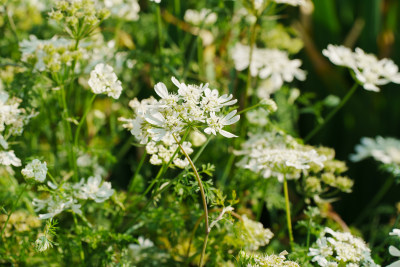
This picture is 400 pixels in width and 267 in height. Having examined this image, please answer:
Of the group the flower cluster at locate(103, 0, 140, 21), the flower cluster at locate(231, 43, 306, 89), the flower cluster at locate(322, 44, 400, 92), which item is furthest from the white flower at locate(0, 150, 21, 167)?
the flower cluster at locate(322, 44, 400, 92)

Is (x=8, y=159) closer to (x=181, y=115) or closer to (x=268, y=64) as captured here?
(x=181, y=115)

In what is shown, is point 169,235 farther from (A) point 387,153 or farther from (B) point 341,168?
(A) point 387,153

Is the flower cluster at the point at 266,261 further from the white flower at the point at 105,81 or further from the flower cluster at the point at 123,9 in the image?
the flower cluster at the point at 123,9

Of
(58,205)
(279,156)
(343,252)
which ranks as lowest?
(58,205)

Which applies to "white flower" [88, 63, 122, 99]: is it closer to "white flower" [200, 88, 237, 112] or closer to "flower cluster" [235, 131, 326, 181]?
"white flower" [200, 88, 237, 112]

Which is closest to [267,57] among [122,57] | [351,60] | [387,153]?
[351,60]

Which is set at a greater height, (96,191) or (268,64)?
(268,64)

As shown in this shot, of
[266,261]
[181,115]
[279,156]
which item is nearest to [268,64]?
[279,156]
